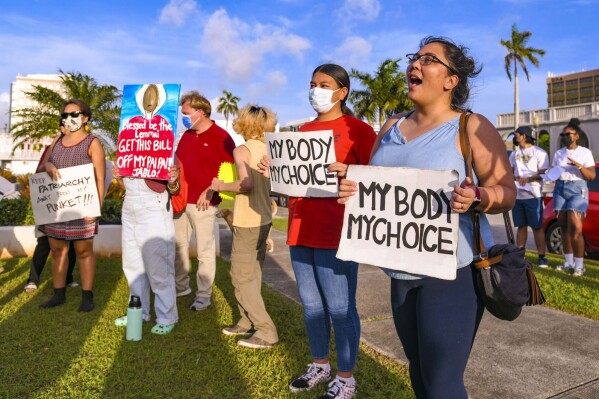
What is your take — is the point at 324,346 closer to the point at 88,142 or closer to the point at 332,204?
the point at 332,204

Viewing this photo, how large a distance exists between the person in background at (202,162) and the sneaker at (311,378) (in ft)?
6.94

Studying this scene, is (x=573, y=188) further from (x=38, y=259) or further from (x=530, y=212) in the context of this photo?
(x=38, y=259)

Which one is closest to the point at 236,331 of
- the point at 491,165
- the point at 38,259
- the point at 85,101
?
the point at 491,165

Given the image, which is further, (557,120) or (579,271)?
(557,120)

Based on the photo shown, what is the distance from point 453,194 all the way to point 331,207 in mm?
1238

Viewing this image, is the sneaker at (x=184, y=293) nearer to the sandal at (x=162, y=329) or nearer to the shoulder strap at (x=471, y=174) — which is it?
the sandal at (x=162, y=329)

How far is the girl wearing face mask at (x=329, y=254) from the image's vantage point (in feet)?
10.2

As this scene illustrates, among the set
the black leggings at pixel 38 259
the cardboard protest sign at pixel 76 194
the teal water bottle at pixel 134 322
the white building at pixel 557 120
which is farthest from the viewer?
the white building at pixel 557 120

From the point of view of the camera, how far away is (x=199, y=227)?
5.22 m

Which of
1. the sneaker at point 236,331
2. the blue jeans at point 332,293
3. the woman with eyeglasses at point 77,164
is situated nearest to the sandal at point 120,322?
the woman with eyeglasses at point 77,164

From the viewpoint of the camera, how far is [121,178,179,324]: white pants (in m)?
4.43

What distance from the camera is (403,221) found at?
2213 mm

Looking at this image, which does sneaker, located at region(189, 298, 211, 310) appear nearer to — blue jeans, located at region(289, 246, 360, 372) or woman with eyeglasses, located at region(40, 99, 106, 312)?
woman with eyeglasses, located at region(40, 99, 106, 312)

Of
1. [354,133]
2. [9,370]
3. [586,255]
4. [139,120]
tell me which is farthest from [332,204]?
[586,255]
